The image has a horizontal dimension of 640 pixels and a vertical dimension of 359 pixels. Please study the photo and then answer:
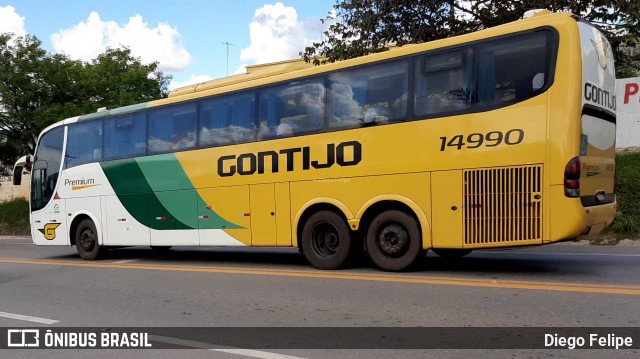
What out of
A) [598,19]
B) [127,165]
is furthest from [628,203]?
[127,165]

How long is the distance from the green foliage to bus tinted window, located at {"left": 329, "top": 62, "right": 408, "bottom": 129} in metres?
7.37

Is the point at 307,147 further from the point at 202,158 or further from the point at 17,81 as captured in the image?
the point at 17,81

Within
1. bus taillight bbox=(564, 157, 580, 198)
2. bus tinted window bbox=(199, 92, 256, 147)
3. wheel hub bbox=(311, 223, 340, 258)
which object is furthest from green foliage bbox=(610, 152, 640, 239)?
bus tinted window bbox=(199, 92, 256, 147)

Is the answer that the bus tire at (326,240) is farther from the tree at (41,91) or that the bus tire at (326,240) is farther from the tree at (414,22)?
the tree at (41,91)

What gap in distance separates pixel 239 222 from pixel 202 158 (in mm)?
1495

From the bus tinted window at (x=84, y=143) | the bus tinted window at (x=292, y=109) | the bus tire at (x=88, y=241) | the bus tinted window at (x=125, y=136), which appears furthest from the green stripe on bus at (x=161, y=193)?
the bus tinted window at (x=292, y=109)

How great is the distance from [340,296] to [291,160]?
3.07m

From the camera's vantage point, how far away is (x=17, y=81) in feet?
83.1

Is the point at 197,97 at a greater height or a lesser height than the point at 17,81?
lesser

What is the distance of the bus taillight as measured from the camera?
6.74 metres

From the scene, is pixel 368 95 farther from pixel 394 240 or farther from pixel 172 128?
pixel 172 128

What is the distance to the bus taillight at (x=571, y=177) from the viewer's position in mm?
6742

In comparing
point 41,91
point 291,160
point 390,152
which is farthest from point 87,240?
point 41,91

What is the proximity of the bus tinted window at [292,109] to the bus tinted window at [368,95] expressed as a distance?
10.6 inches
